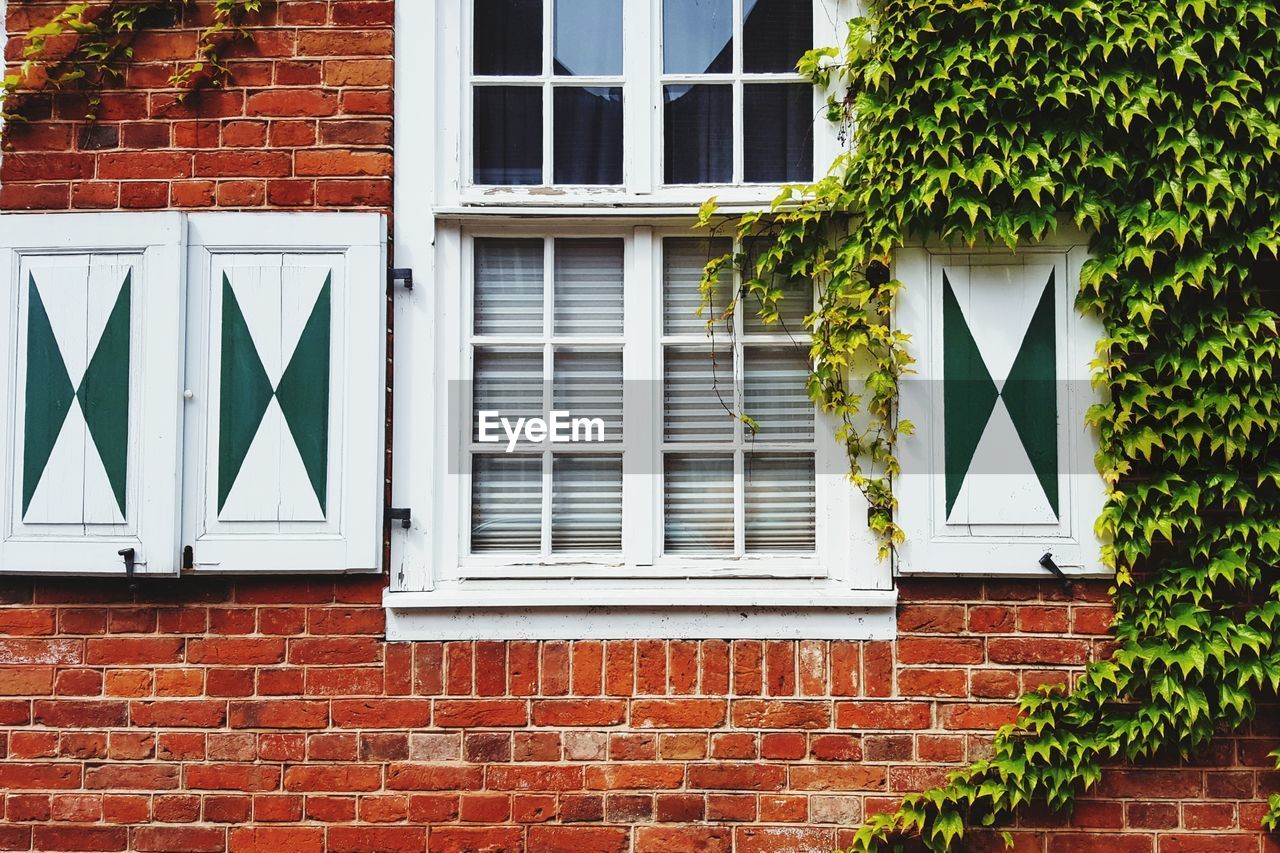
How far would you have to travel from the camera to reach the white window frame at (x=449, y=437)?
10.2 ft

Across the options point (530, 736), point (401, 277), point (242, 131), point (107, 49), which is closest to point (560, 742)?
point (530, 736)

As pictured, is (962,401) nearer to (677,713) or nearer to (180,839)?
(677,713)

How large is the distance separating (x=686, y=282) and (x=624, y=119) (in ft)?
2.10

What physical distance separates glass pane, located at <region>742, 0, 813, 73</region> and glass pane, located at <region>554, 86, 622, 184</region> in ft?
1.71

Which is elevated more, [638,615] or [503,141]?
[503,141]

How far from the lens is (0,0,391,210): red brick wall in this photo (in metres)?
3.18

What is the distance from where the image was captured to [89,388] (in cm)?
312

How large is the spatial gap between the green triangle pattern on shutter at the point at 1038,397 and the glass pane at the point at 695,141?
3.72 feet

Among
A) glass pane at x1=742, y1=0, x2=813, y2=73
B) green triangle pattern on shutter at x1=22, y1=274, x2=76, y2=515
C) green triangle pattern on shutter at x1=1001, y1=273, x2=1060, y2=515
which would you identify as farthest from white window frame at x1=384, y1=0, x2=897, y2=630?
green triangle pattern on shutter at x1=22, y1=274, x2=76, y2=515

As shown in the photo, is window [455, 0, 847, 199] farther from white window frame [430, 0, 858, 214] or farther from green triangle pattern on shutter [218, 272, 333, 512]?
green triangle pattern on shutter [218, 272, 333, 512]

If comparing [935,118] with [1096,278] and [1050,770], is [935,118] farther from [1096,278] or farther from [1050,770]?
[1050,770]

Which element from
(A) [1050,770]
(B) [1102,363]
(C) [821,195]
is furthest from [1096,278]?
(A) [1050,770]

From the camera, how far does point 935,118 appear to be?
3023mm

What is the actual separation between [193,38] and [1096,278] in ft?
10.7
